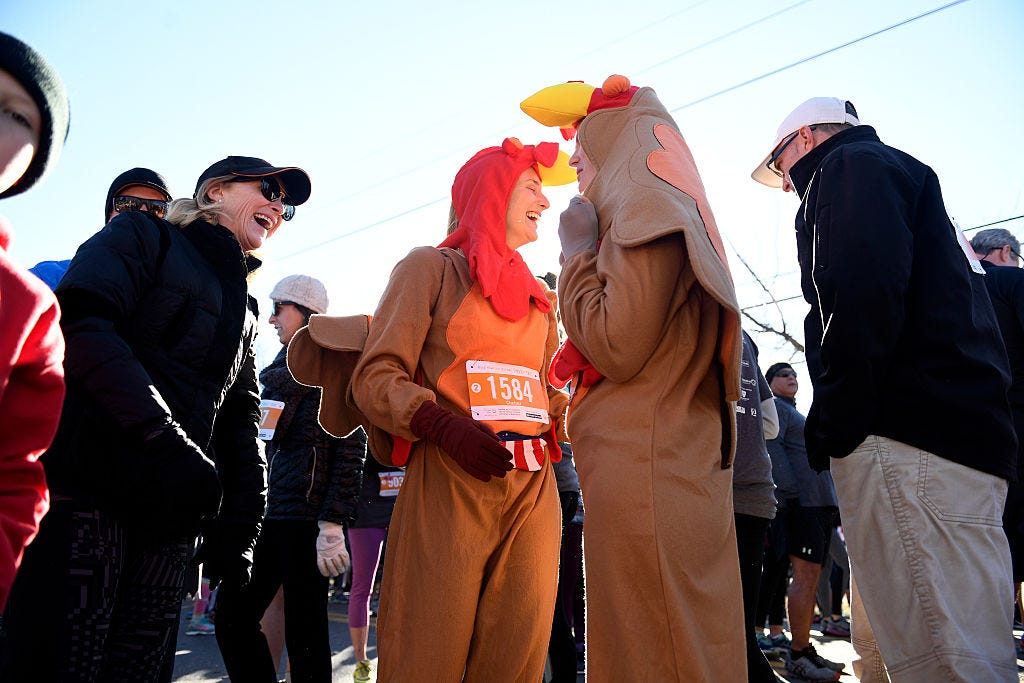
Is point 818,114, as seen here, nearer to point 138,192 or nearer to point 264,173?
point 264,173

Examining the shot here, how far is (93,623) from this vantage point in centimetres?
179

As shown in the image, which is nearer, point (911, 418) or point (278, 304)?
point (911, 418)

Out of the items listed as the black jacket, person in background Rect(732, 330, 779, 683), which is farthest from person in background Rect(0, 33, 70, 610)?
person in background Rect(732, 330, 779, 683)

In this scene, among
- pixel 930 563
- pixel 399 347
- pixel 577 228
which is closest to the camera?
pixel 930 563

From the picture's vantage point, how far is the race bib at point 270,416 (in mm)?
4012

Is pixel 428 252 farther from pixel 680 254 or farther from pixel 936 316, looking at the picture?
pixel 936 316

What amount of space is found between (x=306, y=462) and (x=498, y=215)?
5.86 feet

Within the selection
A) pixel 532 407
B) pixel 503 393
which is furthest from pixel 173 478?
pixel 532 407

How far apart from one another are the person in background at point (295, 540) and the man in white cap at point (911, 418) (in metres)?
2.21

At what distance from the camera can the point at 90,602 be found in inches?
70.6

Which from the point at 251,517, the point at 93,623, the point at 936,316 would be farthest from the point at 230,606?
the point at 936,316

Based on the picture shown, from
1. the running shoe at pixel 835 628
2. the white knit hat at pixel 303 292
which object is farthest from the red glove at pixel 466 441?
the running shoe at pixel 835 628

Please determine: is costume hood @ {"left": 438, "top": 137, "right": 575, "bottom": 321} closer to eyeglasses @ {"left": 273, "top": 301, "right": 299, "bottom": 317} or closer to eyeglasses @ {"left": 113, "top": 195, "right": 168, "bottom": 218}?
eyeglasses @ {"left": 113, "top": 195, "right": 168, "bottom": 218}

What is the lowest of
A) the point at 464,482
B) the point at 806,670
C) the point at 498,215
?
the point at 806,670
